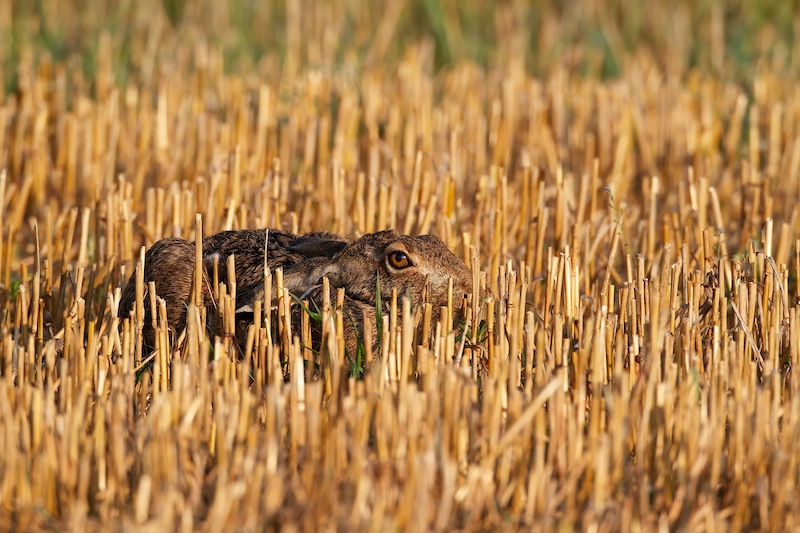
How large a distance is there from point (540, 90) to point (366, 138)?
180 centimetres

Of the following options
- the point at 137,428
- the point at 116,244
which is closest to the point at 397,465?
the point at 137,428

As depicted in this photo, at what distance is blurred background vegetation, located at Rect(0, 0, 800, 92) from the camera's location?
9.48 meters

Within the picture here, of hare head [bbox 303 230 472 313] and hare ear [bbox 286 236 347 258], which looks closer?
hare head [bbox 303 230 472 313]

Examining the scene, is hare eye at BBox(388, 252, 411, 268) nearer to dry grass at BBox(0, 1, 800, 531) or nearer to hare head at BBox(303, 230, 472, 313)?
hare head at BBox(303, 230, 472, 313)

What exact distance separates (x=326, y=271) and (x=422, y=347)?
0.84m

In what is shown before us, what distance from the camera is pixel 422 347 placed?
3.79 metres

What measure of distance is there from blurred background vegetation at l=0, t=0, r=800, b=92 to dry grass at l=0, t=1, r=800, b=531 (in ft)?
5.39

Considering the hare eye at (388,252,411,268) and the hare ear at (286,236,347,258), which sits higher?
the hare ear at (286,236,347,258)

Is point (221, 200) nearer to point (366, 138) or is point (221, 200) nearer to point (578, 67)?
point (366, 138)

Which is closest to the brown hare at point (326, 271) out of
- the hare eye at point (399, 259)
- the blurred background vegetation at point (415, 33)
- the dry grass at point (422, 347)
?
the hare eye at point (399, 259)

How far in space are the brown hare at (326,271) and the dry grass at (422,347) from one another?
160 millimetres

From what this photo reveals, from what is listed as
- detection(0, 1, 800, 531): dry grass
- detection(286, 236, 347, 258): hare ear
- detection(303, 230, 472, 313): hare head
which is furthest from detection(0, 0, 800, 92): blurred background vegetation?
detection(303, 230, 472, 313): hare head

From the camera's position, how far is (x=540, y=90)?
862 centimetres

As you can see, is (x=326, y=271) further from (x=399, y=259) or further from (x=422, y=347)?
(x=422, y=347)
